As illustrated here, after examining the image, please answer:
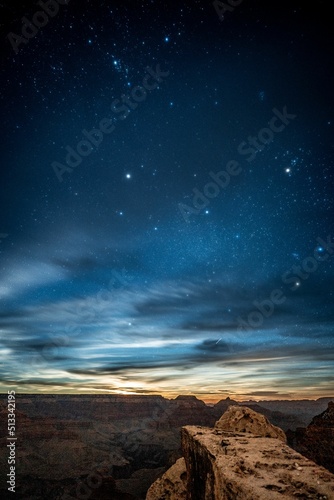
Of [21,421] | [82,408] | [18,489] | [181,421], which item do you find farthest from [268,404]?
[18,489]

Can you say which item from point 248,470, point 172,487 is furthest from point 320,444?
point 248,470

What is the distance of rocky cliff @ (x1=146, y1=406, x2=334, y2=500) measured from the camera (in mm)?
3109

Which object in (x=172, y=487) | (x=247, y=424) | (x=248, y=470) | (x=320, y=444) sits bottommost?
(x=320, y=444)

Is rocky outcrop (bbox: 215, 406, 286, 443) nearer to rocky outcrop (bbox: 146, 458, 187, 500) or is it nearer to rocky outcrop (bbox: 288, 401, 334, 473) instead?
rocky outcrop (bbox: 146, 458, 187, 500)

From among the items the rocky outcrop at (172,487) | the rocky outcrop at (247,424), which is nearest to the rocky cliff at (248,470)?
the rocky outcrop at (247,424)

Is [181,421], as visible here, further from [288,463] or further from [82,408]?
[288,463]

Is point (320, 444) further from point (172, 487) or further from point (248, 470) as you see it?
point (248, 470)

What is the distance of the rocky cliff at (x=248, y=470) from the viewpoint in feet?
10.2

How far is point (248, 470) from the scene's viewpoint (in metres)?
3.66

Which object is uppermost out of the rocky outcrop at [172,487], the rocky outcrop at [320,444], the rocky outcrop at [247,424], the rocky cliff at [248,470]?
the rocky cliff at [248,470]

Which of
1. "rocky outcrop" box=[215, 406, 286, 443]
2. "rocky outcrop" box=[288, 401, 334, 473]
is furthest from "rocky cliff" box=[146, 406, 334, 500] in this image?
"rocky outcrop" box=[288, 401, 334, 473]

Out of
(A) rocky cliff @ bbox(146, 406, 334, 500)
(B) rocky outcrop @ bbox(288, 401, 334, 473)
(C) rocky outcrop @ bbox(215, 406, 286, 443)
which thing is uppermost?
(A) rocky cliff @ bbox(146, 406, 334, 500)

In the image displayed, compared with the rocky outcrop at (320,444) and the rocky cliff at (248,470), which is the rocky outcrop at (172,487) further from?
the rocky outcrop at (320,444)

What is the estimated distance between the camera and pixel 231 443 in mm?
4969
